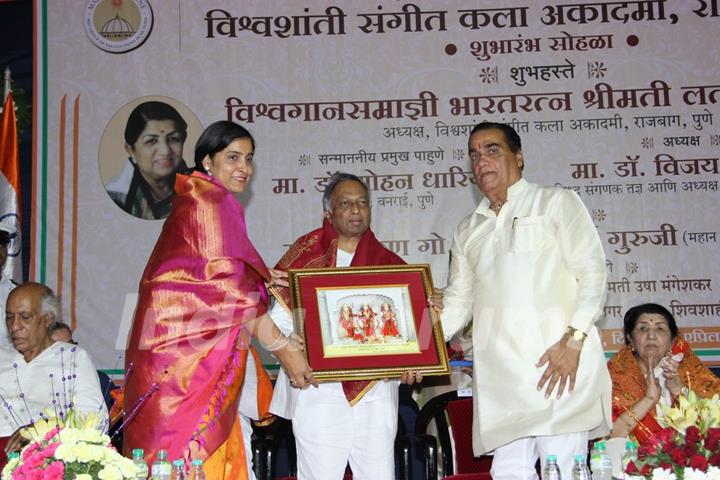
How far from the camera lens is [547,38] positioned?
6727 millimetres

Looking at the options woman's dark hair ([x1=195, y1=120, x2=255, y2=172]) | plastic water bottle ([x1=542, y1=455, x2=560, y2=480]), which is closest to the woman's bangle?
woman's dark hair ([x1=195, y1=120, x2=255, y2=172])

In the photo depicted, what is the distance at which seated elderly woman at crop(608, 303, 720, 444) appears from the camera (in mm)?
4125

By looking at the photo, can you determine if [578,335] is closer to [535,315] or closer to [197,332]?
[535,315]

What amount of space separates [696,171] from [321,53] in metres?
2.82

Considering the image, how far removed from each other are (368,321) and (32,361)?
1644mm

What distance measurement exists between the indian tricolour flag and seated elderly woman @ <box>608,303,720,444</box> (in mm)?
4241

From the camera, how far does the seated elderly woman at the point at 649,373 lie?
412cm

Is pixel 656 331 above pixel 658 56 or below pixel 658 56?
below

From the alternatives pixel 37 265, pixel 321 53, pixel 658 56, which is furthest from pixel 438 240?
pixel 37 265

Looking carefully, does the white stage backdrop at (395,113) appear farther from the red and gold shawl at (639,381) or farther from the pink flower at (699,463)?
the pink flower at (699,463)

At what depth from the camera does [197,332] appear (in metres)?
3.61

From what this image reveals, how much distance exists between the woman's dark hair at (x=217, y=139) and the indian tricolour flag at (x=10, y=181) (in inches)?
123

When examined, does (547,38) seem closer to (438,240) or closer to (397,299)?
(438,240)

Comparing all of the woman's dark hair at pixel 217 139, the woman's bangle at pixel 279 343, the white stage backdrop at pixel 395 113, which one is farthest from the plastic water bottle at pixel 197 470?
the white stage backdrop at pixel 395 113
